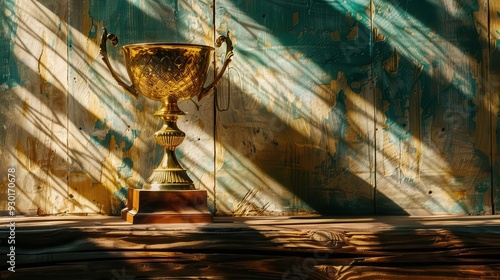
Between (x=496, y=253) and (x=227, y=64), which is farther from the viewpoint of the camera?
(x=227, y=64)

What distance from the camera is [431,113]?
12.7ft

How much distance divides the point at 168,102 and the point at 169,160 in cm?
22

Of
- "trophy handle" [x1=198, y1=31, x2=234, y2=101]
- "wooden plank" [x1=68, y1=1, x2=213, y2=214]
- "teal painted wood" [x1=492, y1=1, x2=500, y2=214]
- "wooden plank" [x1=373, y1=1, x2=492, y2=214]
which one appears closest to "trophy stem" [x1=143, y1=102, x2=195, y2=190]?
"trophy handle" [x1=198, y1=31, x2=234, y2=101]

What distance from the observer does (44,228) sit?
3.24 meters

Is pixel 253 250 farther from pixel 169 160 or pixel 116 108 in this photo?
pixel 116 108

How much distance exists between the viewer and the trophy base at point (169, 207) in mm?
3376

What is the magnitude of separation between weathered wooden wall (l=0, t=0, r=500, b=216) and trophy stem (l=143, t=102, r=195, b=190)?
287mm

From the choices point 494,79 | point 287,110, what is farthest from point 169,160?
point 494,79

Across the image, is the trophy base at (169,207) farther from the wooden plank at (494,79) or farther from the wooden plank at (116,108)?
the wooden plank at (494,79)

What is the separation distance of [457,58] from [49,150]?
1706 millimetres

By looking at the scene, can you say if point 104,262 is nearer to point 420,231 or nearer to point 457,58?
point 420,231

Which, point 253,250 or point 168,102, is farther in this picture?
point 168,102

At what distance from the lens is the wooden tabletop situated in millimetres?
3209

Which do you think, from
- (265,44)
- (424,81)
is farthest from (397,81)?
(265,44)
